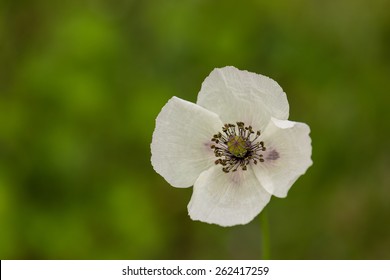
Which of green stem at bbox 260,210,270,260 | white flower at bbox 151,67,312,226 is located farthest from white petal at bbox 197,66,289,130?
green stem at bbox 260,210,270,260

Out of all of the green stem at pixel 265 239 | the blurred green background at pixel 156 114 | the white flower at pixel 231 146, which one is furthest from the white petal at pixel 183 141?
the blurred green background at pixel 156 114

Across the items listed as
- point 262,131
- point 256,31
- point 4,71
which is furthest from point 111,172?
point 262,131

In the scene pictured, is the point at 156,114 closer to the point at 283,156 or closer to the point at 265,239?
the point at 283,156


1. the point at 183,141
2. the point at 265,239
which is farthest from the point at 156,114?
the point at 265,239

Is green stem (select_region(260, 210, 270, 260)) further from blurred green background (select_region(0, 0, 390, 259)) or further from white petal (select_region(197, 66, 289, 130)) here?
blurred green background (select_region(0, 0, 390, 259))

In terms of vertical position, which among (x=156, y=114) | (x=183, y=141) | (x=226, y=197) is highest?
(x=156, y=114)

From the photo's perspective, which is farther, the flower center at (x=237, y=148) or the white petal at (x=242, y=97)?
the flower center at (x=237, y=148)

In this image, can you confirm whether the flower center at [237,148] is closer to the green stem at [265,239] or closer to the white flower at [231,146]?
the white flower at [231,146]
